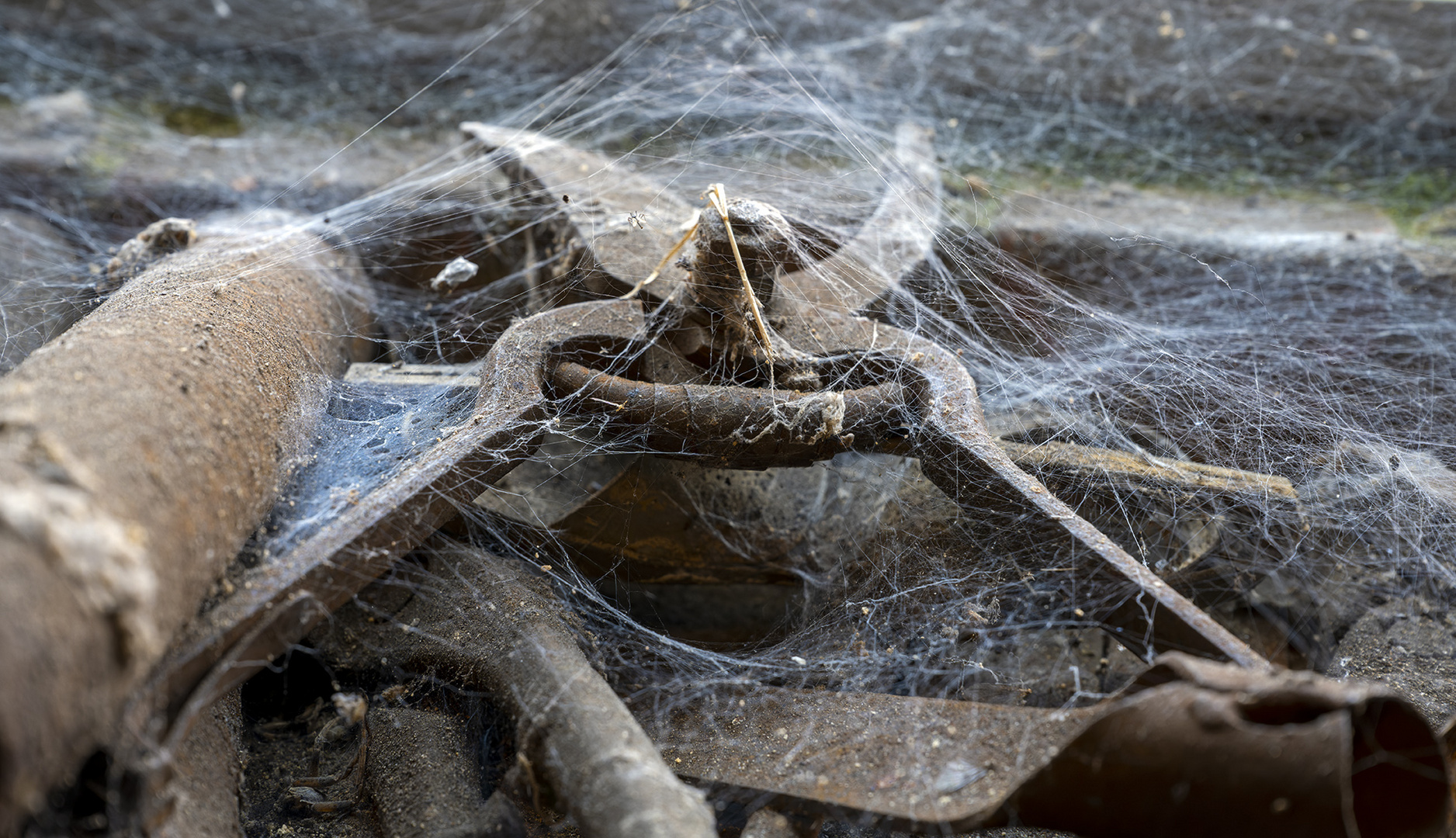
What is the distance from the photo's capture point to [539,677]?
60.3 inches

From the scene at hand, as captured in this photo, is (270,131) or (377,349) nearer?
(377,349)

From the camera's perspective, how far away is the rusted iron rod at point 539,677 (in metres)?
1.29

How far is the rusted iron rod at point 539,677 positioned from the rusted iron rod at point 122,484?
0.37 m

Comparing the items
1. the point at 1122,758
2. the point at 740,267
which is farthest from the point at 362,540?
the point at 1122,758

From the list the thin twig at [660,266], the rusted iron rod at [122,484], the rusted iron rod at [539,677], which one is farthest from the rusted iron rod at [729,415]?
the rusted iron rod at [122,484]

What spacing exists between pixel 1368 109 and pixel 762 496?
10.8 feet

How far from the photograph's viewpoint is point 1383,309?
9.38ft

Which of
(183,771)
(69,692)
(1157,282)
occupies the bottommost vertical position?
(1157,282)

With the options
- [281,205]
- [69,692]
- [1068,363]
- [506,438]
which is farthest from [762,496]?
[281,205]

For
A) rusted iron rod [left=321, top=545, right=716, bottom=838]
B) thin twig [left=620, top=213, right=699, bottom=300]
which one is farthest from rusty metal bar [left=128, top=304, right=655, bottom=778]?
Result: rusted iron rod [left=321, top=545, right=716, bottom=838]

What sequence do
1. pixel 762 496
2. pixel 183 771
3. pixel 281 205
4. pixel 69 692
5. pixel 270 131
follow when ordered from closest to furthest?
1. pixel 69 692
2. pixel 183 771
3. pixel 762 496
4. pixel 281 205
5. pixel 270 131

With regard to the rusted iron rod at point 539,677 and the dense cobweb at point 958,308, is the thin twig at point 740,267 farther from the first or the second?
the rusted iron rod at point 539,677

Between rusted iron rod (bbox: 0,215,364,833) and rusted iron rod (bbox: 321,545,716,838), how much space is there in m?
0.37

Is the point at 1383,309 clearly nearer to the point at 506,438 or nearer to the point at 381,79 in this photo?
the point at 506,438
